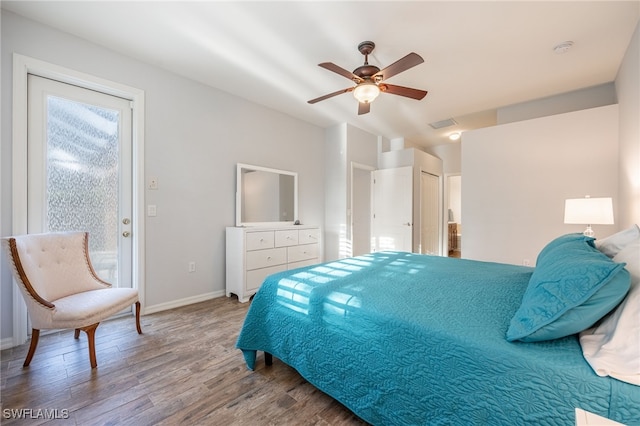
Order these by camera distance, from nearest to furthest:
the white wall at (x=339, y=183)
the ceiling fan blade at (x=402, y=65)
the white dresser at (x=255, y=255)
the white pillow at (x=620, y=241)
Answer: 1. the white pillow at (x=620, y=241)
2. the ceiling fan blade at (x=402, y=65)
3. the white dresser at (x=255, y=255)
4. the white wall at (x=339, y=183)

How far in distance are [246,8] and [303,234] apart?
8.95ft

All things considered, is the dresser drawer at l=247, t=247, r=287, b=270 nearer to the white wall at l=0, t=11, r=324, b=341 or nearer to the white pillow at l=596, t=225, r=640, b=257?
the white wall at l=0, t=11, r=324, b=341

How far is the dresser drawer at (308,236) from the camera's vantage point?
12.8 ft

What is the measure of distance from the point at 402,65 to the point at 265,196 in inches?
96.7

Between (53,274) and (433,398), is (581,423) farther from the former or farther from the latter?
(53,274)

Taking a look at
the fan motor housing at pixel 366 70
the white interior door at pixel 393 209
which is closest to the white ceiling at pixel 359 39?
the fan motor housing at pixel 366 70

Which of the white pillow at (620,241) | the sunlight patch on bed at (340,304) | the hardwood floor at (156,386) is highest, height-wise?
the white pillow at (620,241)

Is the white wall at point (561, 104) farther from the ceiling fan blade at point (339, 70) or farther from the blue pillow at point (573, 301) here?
the blue pillow at point (573, 301)

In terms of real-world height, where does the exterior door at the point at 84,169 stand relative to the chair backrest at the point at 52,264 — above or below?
above

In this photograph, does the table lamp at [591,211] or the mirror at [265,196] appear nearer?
the table lamp at [591,211]

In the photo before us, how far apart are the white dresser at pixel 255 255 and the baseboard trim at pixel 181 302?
175mm

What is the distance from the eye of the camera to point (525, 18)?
212cm

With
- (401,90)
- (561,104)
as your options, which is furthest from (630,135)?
(401,90)

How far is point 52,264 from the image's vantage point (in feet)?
6.61
